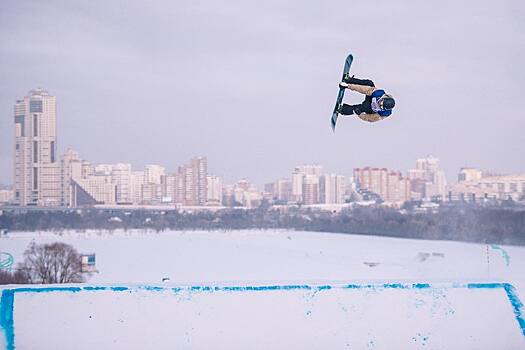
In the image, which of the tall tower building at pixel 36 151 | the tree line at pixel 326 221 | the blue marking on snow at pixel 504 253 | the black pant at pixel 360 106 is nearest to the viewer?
the black pant at pixel 360 106

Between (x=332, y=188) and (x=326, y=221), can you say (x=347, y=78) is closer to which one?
(x=332, y=188)

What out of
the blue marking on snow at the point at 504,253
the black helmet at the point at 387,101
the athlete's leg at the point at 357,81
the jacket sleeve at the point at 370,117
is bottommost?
the blue marking on snow at the point at 504,253

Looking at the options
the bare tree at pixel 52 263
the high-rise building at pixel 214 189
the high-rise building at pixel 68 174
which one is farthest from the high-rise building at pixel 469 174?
the bare tree at pixel 52 263

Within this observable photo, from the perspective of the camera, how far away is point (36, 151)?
11.7 meters

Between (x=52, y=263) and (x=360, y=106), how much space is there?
1174 centimetres

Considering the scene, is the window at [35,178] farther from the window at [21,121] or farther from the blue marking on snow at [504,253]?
the blue marking on snow at [504,253]

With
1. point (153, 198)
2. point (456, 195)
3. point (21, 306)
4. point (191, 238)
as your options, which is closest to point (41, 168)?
point (153, 198)

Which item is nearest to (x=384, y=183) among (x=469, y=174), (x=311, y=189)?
(x=311, y=189)

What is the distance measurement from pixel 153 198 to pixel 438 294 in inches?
386

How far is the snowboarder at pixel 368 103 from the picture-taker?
2.93 metres

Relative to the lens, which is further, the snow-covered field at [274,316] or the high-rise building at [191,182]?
the high-rise building at [191,182]

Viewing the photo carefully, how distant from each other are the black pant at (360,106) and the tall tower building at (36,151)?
8.60 meters

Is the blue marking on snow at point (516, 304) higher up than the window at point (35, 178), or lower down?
lower down

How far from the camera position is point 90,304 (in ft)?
9.74
